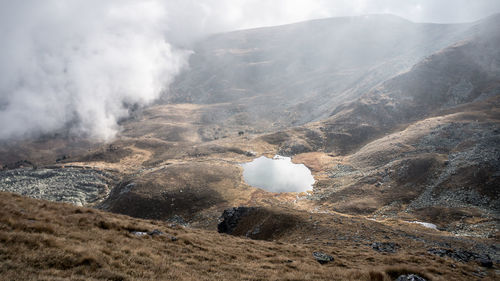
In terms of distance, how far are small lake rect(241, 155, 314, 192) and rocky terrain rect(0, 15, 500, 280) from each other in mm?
3391

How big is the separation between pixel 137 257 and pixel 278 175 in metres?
80.7

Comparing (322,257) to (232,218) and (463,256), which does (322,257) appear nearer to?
(463,256)

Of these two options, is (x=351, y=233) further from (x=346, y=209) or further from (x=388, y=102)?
(x=388, y=102)

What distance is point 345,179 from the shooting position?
77.4m

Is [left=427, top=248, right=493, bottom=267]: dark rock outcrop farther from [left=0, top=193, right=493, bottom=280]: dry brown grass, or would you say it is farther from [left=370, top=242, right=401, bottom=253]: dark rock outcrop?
[left=370, top=242, right=401, bottom=253]: dark rock outcrop

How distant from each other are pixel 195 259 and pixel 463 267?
68.6ft

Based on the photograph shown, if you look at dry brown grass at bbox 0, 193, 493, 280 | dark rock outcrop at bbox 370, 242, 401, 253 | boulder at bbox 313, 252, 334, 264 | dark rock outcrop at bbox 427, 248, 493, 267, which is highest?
dry brown grass at bbox 0, 193, 493, 280

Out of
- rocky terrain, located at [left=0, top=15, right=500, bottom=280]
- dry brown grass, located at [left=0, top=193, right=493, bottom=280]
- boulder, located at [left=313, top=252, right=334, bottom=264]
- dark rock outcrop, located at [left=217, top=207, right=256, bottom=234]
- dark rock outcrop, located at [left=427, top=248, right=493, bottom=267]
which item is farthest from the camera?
dark rock outcrop, located at [left=217, top=207, right=256, bottom=234]

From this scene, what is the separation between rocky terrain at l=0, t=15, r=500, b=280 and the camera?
75.5 ft

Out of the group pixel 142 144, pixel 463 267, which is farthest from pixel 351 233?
pixel 142 144

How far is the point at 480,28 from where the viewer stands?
164m

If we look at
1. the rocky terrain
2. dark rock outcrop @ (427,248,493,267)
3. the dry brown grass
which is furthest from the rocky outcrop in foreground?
dark rock outcrop @ (427,248,493,267)

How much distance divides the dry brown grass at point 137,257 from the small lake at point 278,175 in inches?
2287

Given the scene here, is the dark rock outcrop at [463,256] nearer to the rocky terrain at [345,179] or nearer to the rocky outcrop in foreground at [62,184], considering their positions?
the rocky terrain at [345,179]
